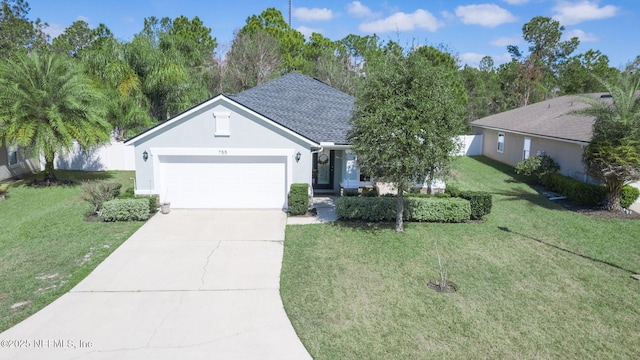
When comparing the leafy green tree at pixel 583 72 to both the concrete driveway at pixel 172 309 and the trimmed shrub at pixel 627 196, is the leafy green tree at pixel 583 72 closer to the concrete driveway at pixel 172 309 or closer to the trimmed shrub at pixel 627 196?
the trimmed shrub at pixel 627 196

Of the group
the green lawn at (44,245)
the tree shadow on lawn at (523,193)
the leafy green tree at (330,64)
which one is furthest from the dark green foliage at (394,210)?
the leafy green tree at (330,64)

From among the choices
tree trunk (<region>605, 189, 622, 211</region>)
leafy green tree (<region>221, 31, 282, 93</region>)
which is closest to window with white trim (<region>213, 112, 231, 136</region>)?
tree trunk (<region>605, 189, 622, 211</region>)

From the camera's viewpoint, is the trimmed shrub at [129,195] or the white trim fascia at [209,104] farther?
the trimmed shrub at [129,195]

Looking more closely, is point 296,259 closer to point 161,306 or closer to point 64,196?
point 161,306

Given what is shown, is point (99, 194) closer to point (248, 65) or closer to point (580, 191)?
point (580, 191)

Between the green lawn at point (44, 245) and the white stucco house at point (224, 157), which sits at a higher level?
the white stucco house at point (224, 157)

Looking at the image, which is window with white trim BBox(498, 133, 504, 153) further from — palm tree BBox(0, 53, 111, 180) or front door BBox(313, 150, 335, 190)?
palm tree BBox(0, 53, 111, 180)
